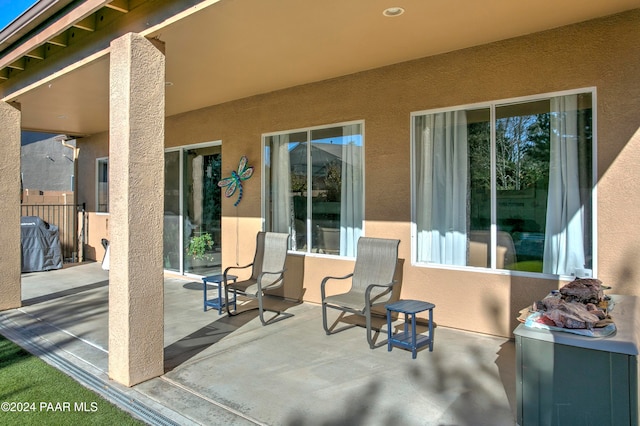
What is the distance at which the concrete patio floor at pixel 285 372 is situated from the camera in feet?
9.52

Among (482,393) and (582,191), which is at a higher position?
(582,191)

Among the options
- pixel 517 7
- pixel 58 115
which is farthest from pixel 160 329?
pixel 58 115

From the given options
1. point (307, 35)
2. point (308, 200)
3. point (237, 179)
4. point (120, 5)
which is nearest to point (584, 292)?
point (307, 35)

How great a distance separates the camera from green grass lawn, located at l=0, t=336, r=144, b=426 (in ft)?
9.30

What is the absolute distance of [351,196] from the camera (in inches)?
229

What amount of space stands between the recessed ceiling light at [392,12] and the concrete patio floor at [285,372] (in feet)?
10.2

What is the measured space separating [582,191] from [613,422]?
2588 mm

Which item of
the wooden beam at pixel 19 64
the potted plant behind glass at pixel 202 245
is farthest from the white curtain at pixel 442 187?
the wooden beam at pixel 19 64

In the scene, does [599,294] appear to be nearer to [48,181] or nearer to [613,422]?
[613,422]

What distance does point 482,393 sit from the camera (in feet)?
10.4

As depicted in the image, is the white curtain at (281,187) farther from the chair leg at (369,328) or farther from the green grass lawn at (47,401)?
the green grass lawn at (47,401)

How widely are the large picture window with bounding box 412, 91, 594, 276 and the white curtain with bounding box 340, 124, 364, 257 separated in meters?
0.85

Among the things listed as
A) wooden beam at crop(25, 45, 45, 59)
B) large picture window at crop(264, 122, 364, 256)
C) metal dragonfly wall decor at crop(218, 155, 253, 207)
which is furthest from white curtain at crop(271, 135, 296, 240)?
wooden beam at crop(25, 45, 45, 59)

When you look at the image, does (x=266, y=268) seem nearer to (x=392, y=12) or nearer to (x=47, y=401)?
(x=47, y=401)
